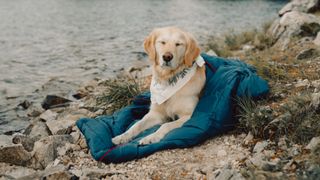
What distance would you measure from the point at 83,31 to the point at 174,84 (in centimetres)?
1547

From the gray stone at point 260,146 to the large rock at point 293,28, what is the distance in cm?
691

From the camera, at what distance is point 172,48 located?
240 inches

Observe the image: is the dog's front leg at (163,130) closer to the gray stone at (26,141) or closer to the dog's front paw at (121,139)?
the dog's front paw at (121,139)

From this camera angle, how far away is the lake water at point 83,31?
13766mm

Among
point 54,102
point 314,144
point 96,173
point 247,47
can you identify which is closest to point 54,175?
point 96,173

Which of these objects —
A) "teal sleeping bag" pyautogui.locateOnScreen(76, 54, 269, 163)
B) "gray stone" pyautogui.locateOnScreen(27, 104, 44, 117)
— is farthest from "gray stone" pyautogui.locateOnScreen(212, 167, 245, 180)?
"gray stone" pyautogui.locateOnScreen(27, 104, 44, 117)

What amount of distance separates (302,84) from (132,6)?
26.2 meters

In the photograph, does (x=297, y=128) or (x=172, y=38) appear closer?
(x=297, y=128)

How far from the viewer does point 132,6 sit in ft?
106

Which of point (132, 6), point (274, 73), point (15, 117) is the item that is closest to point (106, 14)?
point (132, 6)

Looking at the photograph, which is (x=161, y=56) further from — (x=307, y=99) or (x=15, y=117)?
(x=15, y=117)

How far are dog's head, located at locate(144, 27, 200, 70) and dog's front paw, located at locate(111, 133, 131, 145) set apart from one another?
1052 millimetres

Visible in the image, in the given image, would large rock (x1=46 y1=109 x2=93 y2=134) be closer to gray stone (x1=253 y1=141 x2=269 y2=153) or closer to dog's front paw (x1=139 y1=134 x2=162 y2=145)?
dog's front paw (x1=139 y1=134 x2=162 y2=145)

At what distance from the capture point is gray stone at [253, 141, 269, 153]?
552cm
